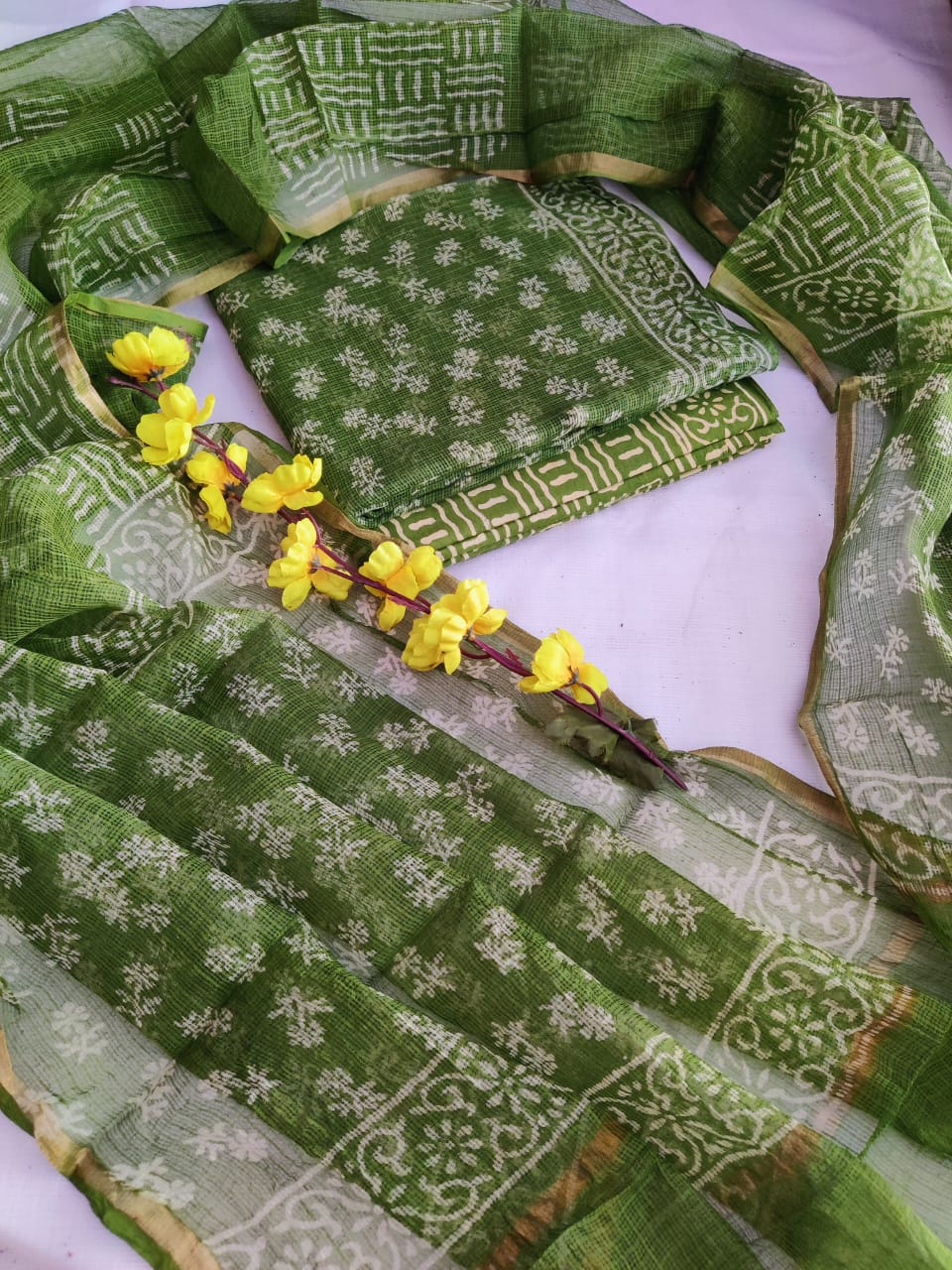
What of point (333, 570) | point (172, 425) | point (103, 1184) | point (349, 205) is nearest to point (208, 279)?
point (349, 205)

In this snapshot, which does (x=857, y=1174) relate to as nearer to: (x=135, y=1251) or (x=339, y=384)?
(x=135, y=1251)

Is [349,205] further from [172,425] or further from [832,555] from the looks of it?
[832,555]

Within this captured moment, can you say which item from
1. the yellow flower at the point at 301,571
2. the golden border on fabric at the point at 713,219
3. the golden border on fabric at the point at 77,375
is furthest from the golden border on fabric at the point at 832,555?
the golden border on fabric at the point at 77,375

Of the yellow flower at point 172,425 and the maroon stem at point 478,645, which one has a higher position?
the yellow flower at point 172,425

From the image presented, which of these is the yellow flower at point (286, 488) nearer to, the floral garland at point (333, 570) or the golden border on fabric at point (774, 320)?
the floral garland at point (333, 570)

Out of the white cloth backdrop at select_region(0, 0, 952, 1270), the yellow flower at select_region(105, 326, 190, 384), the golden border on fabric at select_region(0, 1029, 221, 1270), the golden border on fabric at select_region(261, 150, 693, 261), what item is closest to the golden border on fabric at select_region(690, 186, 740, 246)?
the golden border on fabric at select_region(261, 150, 693, 261)

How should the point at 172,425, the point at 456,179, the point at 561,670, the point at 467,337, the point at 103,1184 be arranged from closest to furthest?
the point at 103,1184, the point at 561,670, the point at 172,425, the point at 467,337, the point at 456,179
